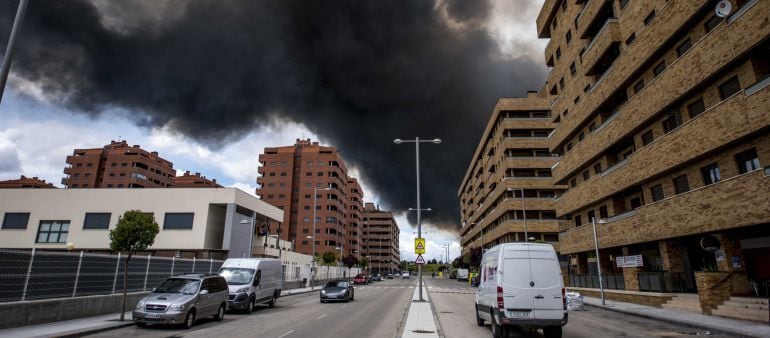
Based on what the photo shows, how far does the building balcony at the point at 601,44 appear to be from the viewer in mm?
28375

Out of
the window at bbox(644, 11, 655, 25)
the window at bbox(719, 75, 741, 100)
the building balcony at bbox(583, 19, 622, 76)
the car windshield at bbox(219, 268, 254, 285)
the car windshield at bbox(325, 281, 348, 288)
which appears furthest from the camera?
the building balcony at bbox(583, 19, 622, 76)

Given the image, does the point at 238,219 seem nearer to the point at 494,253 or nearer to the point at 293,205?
the point at 494,253

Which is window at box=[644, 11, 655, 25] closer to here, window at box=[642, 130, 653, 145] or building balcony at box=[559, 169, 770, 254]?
window at box=[642, 130, 653, 145]

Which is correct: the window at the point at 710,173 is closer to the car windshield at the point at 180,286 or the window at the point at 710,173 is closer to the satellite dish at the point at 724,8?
the satellite dish at the point at 724,8

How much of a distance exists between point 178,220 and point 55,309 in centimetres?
2482

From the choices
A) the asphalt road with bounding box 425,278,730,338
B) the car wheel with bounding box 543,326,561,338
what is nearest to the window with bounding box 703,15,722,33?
the asphalt road with bounding box 425,278,730,338

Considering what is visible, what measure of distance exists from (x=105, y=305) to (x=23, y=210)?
3144cm

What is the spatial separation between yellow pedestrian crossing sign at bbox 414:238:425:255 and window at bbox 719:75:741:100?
630 inches

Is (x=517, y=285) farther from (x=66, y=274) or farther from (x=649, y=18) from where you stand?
(x=649, y=18)

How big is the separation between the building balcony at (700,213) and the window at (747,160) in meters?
1.13

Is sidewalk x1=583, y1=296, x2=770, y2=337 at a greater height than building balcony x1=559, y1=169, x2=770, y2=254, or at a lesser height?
lesser

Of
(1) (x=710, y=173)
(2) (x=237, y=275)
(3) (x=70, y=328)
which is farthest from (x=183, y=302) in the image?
(1) (x=710, y=173)

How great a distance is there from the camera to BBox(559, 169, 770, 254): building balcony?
1672cm

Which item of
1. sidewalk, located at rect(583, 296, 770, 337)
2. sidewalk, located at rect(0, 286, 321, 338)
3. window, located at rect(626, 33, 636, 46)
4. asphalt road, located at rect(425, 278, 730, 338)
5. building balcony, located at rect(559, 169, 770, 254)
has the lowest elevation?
asphalt road, located at rect(425, 278, 730, 338)
